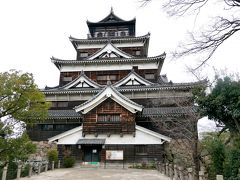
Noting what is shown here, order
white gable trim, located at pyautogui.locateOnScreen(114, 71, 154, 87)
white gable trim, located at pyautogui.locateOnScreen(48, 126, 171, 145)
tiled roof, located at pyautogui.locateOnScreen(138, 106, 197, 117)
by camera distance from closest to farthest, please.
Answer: white gable trim, located at pyautogui.locateOnScreen(48, 126, 171, 145)
tiled roof, located at pyautogui.locateOnScreen(138, 106, 197, 117)
white gable trim, located at pyautogui.locateOnScreen(114, 71, 154, 87)

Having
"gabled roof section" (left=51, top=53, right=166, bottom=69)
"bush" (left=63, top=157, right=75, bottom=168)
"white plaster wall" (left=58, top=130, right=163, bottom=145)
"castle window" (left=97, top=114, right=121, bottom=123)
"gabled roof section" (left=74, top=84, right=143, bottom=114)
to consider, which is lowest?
"bush" (left=63, top=157, right=75, bottom=168)

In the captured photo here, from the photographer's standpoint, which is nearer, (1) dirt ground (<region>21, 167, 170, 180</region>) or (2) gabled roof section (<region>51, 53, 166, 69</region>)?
(1) dirt ground (<region>21, 167, 170, 180</region>)

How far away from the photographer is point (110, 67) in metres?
27.0

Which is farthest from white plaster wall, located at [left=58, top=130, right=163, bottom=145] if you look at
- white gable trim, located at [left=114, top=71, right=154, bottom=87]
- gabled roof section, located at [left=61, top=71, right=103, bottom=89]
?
white gable trim, located at [left=114, top=71, right=154, bottom=87]

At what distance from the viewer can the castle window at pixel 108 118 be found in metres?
21.4

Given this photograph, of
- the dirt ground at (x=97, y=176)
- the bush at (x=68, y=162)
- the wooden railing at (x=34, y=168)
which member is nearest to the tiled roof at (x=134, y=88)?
the bush at (x=68, y=162)

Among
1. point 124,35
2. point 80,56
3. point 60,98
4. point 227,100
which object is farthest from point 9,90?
point 124,35

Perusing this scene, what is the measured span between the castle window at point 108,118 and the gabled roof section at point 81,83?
4.83 m

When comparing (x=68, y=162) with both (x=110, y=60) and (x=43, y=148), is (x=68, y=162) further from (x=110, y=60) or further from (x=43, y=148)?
(x=110, y=60)

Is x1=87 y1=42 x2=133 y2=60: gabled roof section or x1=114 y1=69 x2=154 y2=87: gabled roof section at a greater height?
x1=87 y1=42 x2=133 y2=60: gabled roof section

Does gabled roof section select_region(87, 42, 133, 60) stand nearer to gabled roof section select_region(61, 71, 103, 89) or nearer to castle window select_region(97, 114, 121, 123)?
gabled roof section select_region(61, 71, 103, 89)

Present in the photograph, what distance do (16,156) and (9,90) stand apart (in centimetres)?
355

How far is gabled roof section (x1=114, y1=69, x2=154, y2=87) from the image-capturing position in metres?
24.8

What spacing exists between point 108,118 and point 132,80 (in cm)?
559
